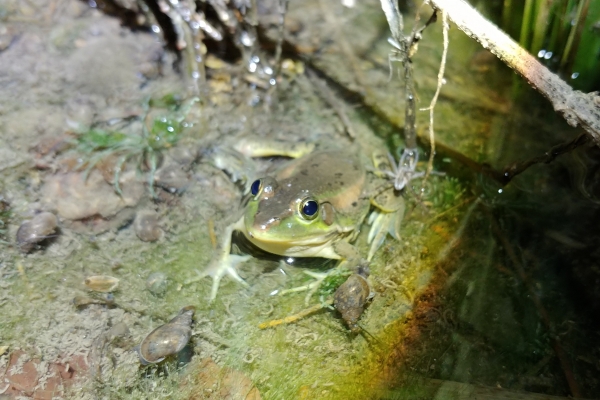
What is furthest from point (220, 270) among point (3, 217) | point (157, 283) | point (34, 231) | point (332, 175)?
point (3, 217)

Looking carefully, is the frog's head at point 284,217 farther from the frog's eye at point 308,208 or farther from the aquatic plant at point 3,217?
the aquatic plant at point 3,217

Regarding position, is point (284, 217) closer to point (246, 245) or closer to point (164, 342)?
point (246, 245)

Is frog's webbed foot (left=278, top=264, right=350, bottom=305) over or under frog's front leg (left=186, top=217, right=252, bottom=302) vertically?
over

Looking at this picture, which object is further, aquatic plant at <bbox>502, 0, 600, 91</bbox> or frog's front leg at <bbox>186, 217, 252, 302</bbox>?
aquatic plant at <bbox>502, 0, 600, 91</bbox>

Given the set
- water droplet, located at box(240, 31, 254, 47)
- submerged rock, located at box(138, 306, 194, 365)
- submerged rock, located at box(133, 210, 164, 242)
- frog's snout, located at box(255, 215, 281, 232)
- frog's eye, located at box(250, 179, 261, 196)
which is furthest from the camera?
water droplet, located at box(240, 31, 254, 47)

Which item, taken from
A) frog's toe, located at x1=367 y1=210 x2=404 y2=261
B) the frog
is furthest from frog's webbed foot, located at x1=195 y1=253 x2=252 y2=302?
frog's toe, located at x1=367 y1=210 x2=404 y2=261

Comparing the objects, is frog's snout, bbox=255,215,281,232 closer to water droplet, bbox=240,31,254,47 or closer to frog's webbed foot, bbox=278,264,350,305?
frog's webbed foot, bbox=278,264,350,305

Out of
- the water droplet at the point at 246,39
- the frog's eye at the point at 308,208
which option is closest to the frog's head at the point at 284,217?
the frog's eye at the point at 308,208
